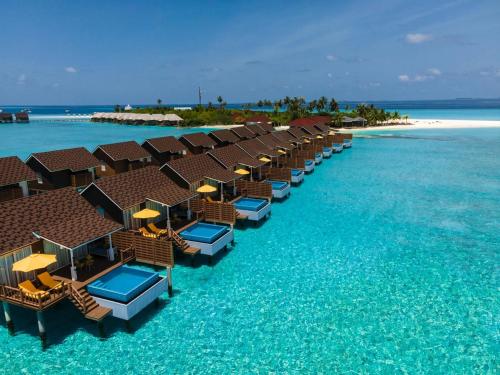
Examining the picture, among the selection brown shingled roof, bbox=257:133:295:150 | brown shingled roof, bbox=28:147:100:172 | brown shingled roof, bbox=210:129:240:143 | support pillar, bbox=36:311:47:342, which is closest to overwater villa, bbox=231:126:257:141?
brown shingled roof, bbox=210:129:240:143

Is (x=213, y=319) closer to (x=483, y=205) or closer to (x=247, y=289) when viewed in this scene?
(x=247, y=289)

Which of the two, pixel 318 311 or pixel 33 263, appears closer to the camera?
pixel 33 263

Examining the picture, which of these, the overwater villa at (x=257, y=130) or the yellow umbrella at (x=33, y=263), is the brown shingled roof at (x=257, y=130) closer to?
the overwater villa at (x=257, y=130)

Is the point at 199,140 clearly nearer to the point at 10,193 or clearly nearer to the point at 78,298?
the point at 10,193

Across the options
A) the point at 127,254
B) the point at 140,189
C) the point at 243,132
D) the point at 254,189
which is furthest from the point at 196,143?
the point at 127,254

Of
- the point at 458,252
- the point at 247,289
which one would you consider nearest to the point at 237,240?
the point at 247,289

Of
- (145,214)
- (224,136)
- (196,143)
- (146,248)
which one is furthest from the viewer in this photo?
(224,136)

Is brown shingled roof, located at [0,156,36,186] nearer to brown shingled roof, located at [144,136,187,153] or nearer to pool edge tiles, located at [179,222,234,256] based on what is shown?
brown shingled roof, located at [144,136,187,153]

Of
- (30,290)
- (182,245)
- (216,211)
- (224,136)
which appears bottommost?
(182,245)
